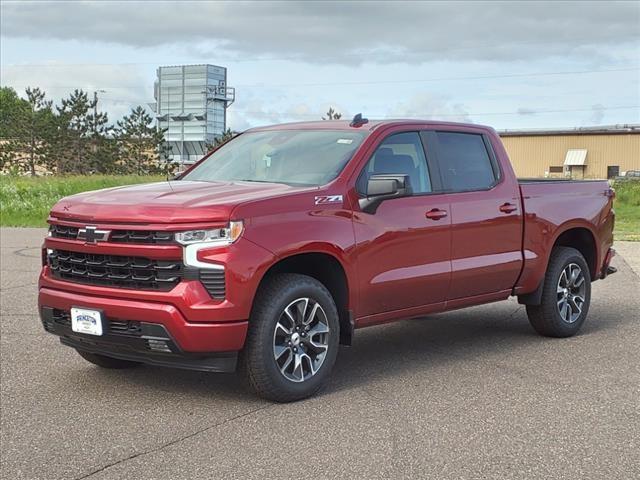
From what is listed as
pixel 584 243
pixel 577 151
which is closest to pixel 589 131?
pixel 577 151

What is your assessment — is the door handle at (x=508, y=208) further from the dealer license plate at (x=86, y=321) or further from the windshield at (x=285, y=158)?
the dealer license plate at (x=86, y=321)

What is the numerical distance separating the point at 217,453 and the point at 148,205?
1.64 meters

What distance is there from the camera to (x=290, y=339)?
18.3 ft

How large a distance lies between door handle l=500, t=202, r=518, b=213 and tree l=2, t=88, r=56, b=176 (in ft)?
224

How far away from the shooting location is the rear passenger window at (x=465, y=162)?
271 inches

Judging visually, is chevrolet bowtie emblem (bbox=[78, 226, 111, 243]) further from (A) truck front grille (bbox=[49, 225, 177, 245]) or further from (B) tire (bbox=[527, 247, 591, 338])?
(B) tire (bbox=[527, 247, 591, 338])

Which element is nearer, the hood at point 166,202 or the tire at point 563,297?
the hood at point 166,202

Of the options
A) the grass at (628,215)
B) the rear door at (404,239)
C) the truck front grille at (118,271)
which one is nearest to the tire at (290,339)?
the rear door at (404,239)

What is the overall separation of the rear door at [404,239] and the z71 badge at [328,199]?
0.20 metres

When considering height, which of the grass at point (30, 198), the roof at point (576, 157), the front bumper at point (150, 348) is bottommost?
the grass at point (30, 198)

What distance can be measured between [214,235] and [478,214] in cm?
255

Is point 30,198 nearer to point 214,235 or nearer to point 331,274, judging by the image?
point 331,274

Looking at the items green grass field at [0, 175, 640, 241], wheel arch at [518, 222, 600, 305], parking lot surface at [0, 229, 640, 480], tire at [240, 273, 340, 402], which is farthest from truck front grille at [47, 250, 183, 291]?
green grass field at [0, 175, 640, 241]

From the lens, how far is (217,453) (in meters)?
4.57
